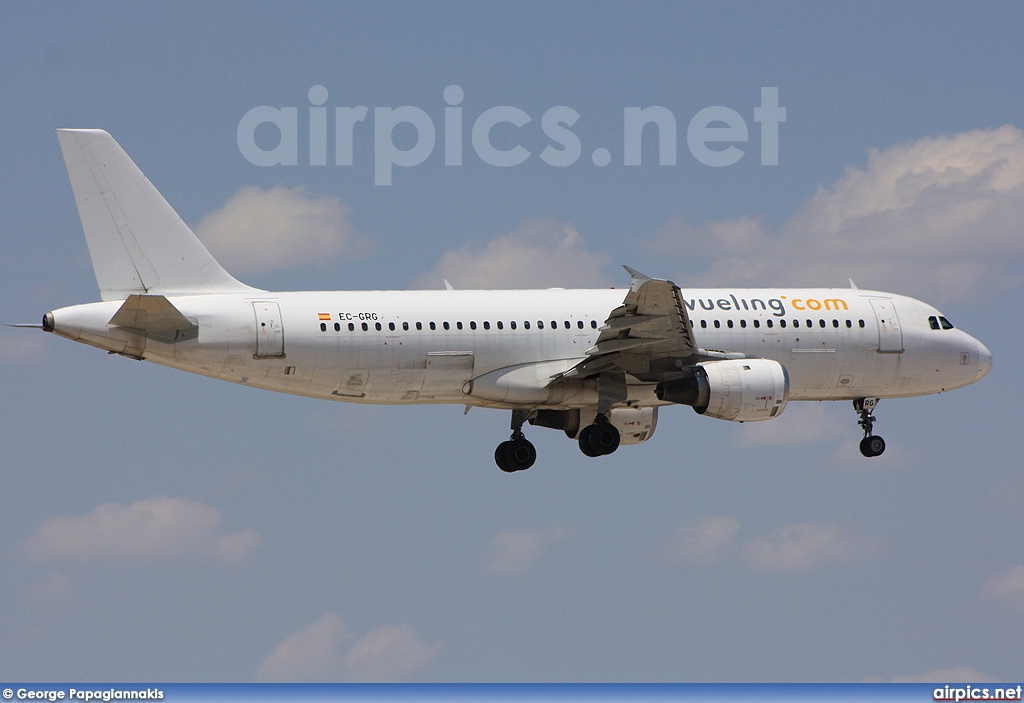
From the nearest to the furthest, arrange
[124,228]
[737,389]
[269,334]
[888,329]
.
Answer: [269,334]
[124,228]
[737,389]
[888,329]

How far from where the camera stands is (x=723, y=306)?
48.8m

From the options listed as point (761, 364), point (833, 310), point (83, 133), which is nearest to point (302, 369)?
point (83, 133)

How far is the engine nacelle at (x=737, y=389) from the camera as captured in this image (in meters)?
45.6

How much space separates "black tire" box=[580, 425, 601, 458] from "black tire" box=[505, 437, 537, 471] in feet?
8.62

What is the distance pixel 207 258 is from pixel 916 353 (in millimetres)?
21706

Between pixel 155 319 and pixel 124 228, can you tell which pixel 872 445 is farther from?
pixel 124 228

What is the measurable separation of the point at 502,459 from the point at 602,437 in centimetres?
399

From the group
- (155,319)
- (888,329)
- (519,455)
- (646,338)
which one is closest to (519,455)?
(519,455)

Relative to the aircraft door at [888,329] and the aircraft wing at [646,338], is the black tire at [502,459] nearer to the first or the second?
the aircraft wing at [646,338]

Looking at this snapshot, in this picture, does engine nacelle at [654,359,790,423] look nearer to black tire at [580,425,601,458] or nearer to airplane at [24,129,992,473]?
airplane at [24,129,992,473]

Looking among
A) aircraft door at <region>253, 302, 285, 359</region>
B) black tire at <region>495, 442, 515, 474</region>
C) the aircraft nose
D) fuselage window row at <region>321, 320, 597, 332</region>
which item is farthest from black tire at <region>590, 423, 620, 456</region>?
Result: the aircraft nose

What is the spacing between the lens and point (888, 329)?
50.3m

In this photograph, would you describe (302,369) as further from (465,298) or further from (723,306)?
(723,306)

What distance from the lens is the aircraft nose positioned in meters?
52.5
